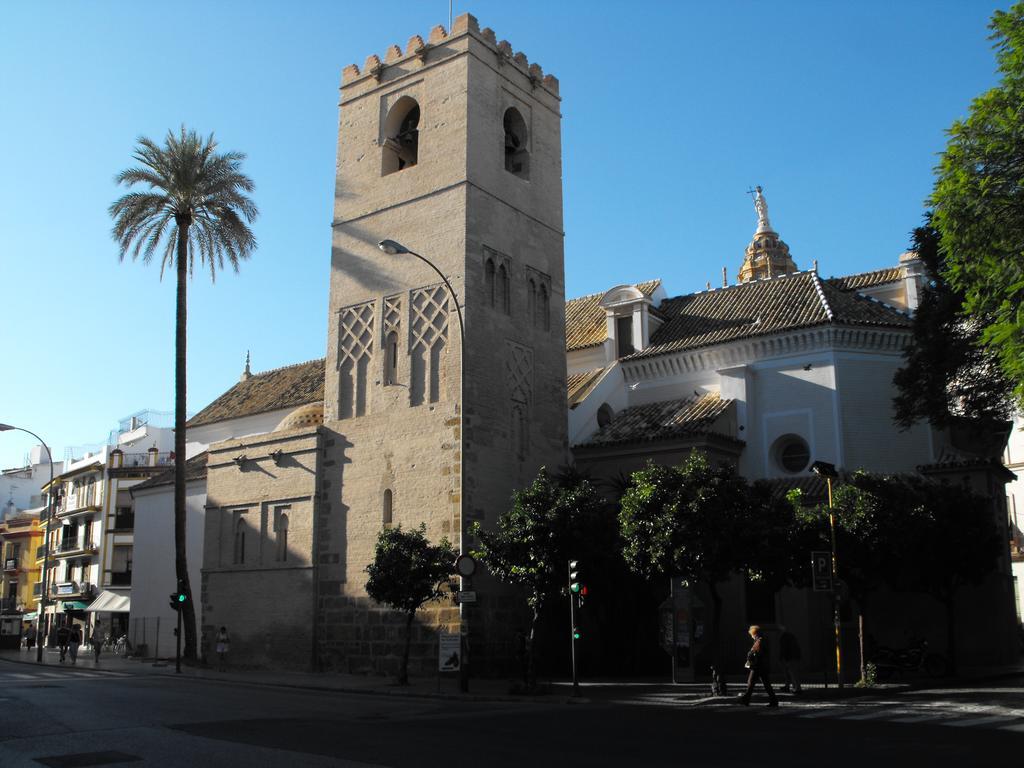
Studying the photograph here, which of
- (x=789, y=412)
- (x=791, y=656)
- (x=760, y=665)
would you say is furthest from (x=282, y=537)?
(x=760, y=665)

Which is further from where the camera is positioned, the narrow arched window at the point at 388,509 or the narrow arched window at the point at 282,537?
the narrow arched window at the point at 282,537

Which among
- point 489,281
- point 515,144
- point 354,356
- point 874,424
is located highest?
point 515,144

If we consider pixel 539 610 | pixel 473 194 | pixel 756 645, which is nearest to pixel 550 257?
pixel 473 194

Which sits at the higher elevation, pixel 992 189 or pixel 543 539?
pixel 992 189

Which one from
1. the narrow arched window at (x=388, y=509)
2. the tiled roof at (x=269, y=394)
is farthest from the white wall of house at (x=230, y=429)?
the narrow arched window at (x=388, y=509)

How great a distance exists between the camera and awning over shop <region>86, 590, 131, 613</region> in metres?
46.6

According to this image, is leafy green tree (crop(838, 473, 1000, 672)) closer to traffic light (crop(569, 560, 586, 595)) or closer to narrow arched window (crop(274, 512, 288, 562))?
traffic light (crop(569, 560, 586, 595))

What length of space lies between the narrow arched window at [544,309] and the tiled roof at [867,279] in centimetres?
1077

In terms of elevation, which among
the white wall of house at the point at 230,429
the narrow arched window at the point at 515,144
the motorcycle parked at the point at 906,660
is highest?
the narrow arched window at the point at 515,144

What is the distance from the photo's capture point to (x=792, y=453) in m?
31.2

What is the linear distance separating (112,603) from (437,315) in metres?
28.4

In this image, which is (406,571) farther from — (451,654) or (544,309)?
(544,309)

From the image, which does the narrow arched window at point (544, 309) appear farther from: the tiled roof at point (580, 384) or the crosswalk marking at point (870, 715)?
the crosswalk marking at point (870, 715)

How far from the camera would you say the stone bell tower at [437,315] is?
27.9 meters
